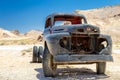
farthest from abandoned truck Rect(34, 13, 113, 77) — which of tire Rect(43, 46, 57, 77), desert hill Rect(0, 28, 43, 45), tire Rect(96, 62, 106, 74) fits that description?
desert hill Rect(0, 28, 43, 45)

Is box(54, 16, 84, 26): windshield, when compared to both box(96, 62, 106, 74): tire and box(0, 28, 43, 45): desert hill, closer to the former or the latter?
box(96, 62, 106, 74): tire

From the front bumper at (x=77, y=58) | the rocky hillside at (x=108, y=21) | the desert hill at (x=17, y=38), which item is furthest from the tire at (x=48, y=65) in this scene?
the rocky hillside at (x=108, y=21)

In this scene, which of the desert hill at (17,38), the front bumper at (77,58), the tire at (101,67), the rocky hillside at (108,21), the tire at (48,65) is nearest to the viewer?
the front bumper at (77,58)

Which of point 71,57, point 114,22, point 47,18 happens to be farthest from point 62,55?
point 114,22

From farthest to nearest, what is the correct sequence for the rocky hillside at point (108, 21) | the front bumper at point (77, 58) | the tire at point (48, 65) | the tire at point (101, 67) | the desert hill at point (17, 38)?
the rocky hillside at point (108, 21) → the desert hill at point (17, 38) → the tire at point (101, 67) → the tire at point (48, 65) → the front bumper at point (77, 58)

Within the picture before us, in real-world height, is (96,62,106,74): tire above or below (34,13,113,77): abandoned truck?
below

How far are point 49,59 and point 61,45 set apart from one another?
0.65 meters

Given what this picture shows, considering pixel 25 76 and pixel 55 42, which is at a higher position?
pixel 55 42

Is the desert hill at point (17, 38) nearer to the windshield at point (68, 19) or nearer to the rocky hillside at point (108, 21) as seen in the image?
the rocky hillside at point (108, 21)

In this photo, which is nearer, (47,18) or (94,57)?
(94,57)

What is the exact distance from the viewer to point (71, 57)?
1043 centimetres

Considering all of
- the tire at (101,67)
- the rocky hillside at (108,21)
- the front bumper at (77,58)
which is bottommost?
the tire at (101,67)

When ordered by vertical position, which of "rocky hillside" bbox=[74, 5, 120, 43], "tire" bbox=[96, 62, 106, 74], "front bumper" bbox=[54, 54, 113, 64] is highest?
"rocky hillside" bbox=[74, 5, 120, 43]

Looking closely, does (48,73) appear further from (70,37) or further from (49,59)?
(70,37)
